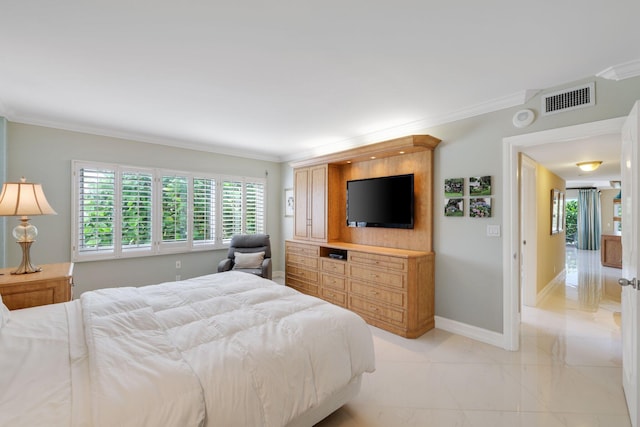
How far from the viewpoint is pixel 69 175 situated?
148 inches

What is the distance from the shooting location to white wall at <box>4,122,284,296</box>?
3521mm

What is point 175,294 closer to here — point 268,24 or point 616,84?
point 268,24

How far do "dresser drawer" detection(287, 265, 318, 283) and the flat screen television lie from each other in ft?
3.07

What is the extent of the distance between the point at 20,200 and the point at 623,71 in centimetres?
505

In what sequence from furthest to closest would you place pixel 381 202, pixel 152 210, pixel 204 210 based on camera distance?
pixel 204 210 → pixel 152 210 → pixel 381 202

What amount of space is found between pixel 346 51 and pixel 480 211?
2162 mm

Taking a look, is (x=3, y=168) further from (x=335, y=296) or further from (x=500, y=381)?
(x=500, y=381)

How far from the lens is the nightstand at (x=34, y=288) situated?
2221 millimetres

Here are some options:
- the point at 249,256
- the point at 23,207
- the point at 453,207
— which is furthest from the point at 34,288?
the point at 453,207

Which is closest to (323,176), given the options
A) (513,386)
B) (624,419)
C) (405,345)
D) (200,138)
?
(200,138)

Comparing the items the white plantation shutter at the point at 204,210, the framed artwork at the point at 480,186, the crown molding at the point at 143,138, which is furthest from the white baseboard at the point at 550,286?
the white plantation shutter at the point at 204,210

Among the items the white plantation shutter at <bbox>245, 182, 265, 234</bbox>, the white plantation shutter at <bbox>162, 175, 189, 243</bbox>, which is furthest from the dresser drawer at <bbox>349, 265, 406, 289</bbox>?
the white plantation shutter at <bbox>162, 175, 189, 243</bbox>

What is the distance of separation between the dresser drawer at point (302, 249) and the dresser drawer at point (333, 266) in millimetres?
189

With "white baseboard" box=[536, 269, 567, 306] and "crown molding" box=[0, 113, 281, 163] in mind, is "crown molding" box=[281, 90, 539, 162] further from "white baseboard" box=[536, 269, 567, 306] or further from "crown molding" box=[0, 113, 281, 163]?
"white baseboard" box=[536, 269, 567, 306]
